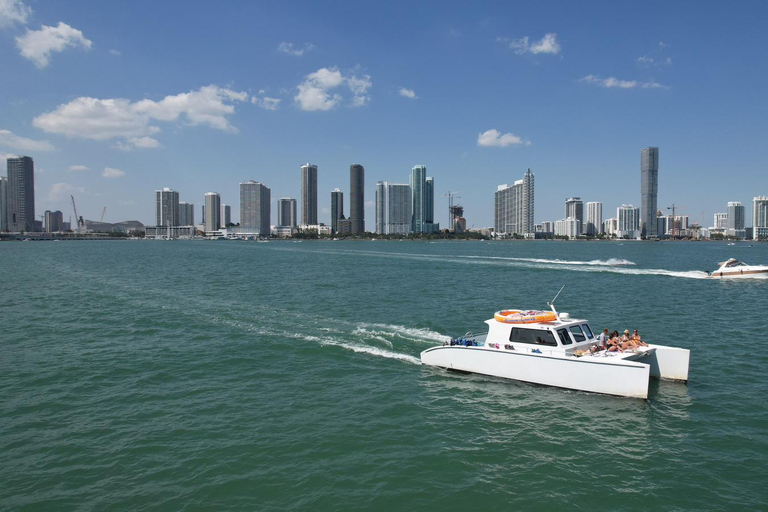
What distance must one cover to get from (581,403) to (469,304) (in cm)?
2397

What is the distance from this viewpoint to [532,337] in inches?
830

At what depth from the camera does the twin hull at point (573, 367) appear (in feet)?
61.8

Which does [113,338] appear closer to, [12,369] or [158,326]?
[158,326]

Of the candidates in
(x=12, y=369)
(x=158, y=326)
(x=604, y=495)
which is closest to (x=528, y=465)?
(x=604, y=495)

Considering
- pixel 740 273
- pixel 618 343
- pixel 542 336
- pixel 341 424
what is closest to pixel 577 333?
pixel 618 343

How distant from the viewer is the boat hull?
1879 cm

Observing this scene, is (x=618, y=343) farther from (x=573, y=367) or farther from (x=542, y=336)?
(x=542, y=336)

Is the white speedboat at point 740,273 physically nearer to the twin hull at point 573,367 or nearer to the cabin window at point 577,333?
the twin hull at point 573,367

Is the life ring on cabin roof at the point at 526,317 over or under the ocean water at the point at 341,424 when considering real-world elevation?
over

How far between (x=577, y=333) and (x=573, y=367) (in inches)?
94.3

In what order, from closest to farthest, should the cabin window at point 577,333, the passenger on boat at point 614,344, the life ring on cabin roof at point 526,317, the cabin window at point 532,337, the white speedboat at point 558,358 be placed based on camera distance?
the white speedboat at point 558,358 < the passenger on boat at point 614,344 < the cabin window at point 532,337 < the life ring on cabin roof at point 526,317 < the cabin window at point 577,333

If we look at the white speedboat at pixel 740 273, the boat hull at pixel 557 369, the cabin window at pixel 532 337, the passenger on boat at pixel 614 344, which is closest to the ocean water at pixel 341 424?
the boat hull at pixel 557 369

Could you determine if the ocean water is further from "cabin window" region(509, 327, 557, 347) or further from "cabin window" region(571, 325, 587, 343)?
"cabin window" region(571, 325, 587, 343)

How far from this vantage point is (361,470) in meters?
13.8
